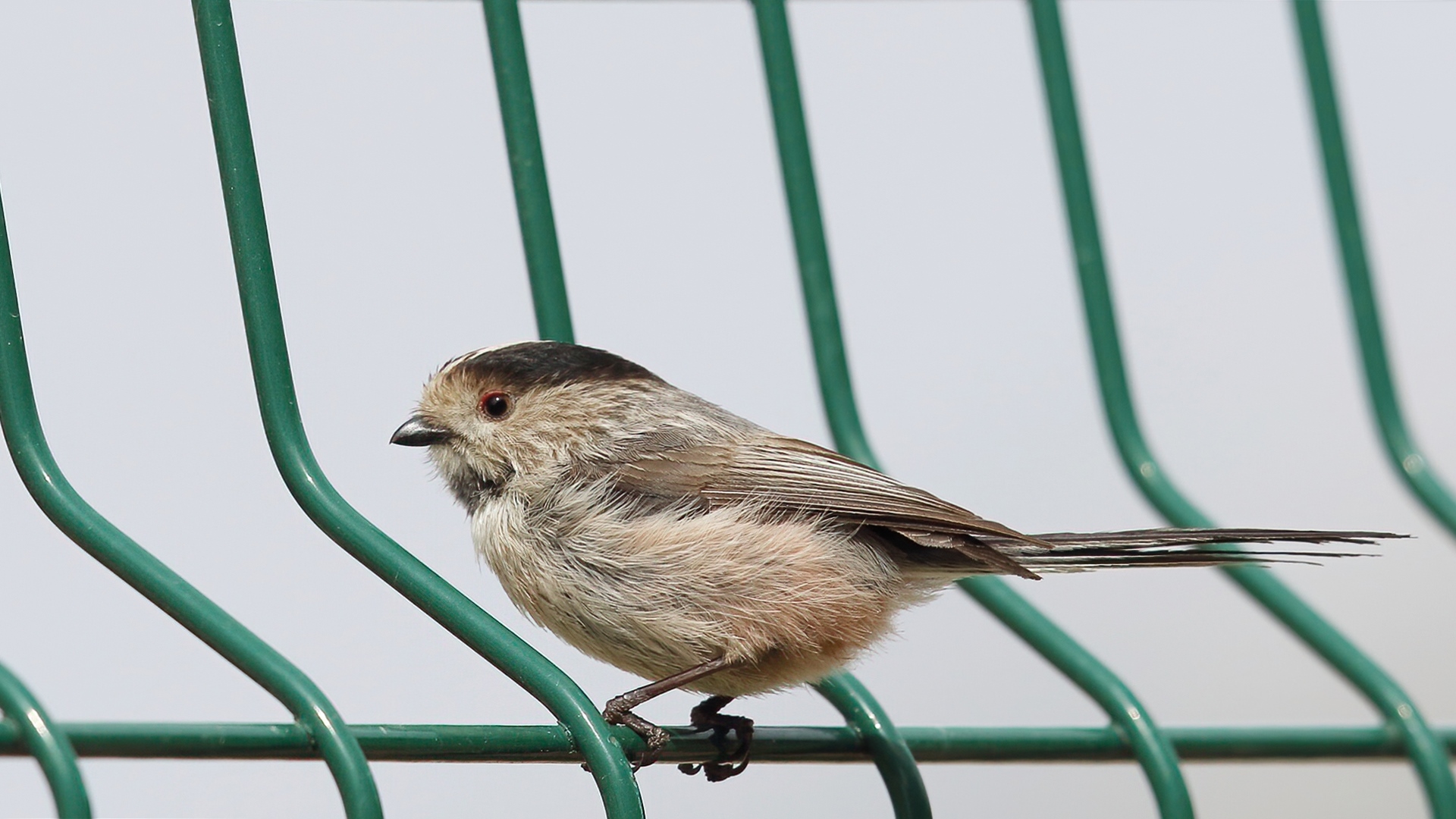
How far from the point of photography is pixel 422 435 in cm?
325

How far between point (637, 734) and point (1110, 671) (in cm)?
112

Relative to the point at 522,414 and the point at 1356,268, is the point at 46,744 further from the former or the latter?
the point at 1356,268

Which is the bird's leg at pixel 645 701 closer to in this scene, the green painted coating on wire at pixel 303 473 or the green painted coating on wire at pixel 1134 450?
the green painted coating on wire at pixel 303 473

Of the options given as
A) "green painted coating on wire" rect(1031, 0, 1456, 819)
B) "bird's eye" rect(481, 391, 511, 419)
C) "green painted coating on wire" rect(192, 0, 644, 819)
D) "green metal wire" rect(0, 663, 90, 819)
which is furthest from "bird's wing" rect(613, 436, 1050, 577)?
"green metal wire" rect(0, 663, 90, 819)

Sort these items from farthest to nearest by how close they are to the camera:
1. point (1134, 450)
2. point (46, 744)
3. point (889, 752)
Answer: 1. point (1134, 450)
2. point (889, 752)
3. point (46, 744)

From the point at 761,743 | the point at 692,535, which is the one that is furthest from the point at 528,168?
the point at 761,743

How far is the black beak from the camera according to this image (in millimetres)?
3244

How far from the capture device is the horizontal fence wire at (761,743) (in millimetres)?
1982

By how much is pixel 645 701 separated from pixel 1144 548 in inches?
37.0

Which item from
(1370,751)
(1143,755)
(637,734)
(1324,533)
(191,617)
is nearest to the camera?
(191,617)

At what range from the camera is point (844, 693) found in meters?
2.97

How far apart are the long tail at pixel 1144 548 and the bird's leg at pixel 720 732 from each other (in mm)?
554

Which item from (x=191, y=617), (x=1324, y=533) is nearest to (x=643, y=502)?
(x=191, y=617)

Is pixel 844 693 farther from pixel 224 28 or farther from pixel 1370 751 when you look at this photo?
pixel 224 28
